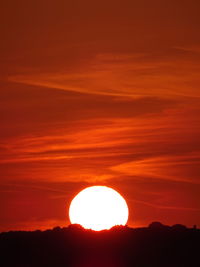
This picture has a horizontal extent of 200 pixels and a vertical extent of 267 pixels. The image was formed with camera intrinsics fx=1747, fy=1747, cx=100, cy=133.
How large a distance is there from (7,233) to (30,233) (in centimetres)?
146

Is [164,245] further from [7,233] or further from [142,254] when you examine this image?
[7,233]

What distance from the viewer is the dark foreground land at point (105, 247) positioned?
8831 cm

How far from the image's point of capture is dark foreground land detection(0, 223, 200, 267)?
88312 mm

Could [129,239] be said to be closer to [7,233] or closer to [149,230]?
[149,230]

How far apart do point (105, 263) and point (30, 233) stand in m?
5.55

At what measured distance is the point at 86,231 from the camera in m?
91.0

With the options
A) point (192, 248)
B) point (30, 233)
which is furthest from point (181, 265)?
point (30, 233)

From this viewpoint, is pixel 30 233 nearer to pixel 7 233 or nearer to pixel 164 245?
pixel 7 233

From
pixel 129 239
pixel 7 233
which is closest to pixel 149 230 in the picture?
pixel 129 239

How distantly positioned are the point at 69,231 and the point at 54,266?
4003 mm

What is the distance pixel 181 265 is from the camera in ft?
287

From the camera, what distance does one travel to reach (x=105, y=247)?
293 ft

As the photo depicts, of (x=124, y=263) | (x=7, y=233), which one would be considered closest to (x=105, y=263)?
(x=124, y=263)

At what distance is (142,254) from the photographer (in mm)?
88938
